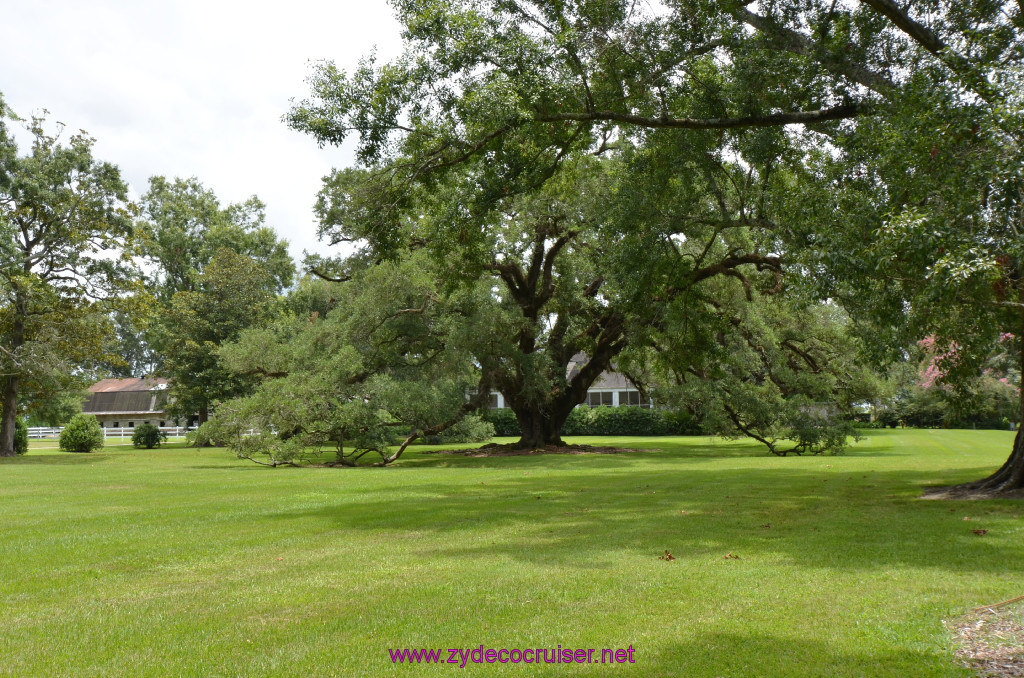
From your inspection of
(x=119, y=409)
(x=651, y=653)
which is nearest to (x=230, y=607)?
(x=651, y=653)

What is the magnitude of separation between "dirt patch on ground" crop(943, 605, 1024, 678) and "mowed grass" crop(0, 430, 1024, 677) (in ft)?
0.40

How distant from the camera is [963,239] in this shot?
24.7 ft

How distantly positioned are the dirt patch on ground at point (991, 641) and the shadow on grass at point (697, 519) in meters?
1.47

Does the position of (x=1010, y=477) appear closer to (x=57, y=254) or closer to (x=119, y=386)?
(x=57, y=254)

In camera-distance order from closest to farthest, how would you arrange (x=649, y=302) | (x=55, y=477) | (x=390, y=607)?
(x=390, y=607), (x=649, y=302), (x=55, y=477)

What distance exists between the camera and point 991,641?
4383 millimetres

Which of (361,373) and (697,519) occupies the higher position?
(361,373)

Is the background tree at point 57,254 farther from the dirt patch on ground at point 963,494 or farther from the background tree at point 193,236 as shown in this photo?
the dirt patch on ground at point 963,494

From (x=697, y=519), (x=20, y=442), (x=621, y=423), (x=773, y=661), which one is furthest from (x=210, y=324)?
(x=773, y=661)

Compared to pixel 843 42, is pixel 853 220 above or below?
below

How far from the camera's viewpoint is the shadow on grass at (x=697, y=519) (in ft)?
23.5

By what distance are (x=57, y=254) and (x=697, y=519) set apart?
3169 cm

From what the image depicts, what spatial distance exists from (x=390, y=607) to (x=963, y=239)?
22.5 ft

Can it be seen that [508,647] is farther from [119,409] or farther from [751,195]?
[119,409]
